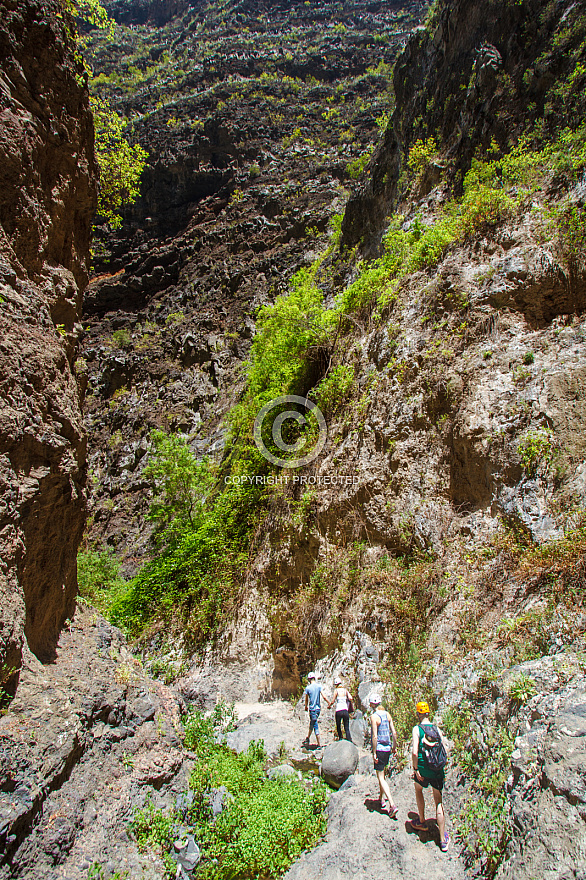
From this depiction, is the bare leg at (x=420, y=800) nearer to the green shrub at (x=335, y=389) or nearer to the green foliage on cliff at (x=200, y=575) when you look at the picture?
the green foliage on cliff at (x=200, y=575)

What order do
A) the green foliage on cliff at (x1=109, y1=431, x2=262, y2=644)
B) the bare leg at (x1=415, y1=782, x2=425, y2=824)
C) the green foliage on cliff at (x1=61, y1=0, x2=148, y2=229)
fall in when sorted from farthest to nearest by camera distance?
the green foliage on cliff at (x1=109, y1=431, x2=262, y2=644), the green foliage on cliff at (x1=61, y1=0, x2=148, y2=229), the bare leg at (x1=415, y1=782, x2=425, y2=824)

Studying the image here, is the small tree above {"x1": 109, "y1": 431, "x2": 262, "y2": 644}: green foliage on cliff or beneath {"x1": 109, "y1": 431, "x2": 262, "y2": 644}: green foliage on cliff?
above

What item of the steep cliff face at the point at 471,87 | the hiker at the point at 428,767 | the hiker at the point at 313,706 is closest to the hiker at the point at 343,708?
the hiker at the point at 313,706

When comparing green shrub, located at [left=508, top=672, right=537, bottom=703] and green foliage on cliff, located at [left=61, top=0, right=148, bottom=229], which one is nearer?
green shrub, located at [left=508, top=672, right=537, bottom=703]

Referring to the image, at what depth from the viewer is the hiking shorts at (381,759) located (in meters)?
4.54

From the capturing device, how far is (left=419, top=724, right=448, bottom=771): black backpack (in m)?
3.88

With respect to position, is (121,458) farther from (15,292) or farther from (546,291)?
(546,291)

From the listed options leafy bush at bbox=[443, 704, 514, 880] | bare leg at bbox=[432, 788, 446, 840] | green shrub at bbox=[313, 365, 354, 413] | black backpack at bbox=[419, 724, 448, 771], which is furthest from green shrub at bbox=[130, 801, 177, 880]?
green shrub at bbox=[313, 365, 354, 413]

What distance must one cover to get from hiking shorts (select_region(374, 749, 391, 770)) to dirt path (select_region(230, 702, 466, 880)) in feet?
1.02

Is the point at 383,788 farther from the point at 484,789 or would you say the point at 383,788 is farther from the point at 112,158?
the point at 112,158

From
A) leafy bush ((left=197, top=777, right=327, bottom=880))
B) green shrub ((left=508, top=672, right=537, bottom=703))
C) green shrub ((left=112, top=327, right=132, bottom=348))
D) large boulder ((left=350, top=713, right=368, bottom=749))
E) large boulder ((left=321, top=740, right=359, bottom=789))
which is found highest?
green shrub ((left=112, top=327, right=132, bottom=348))

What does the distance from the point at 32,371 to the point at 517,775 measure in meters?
5.56

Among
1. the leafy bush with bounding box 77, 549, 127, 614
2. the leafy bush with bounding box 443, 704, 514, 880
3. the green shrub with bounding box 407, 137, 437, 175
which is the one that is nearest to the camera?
the leafy bush with bounding box 443, 704, 514, 880

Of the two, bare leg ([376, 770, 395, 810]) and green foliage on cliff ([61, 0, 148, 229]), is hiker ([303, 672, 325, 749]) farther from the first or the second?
green foliage on cliff ([61, 0, 148, 229])
